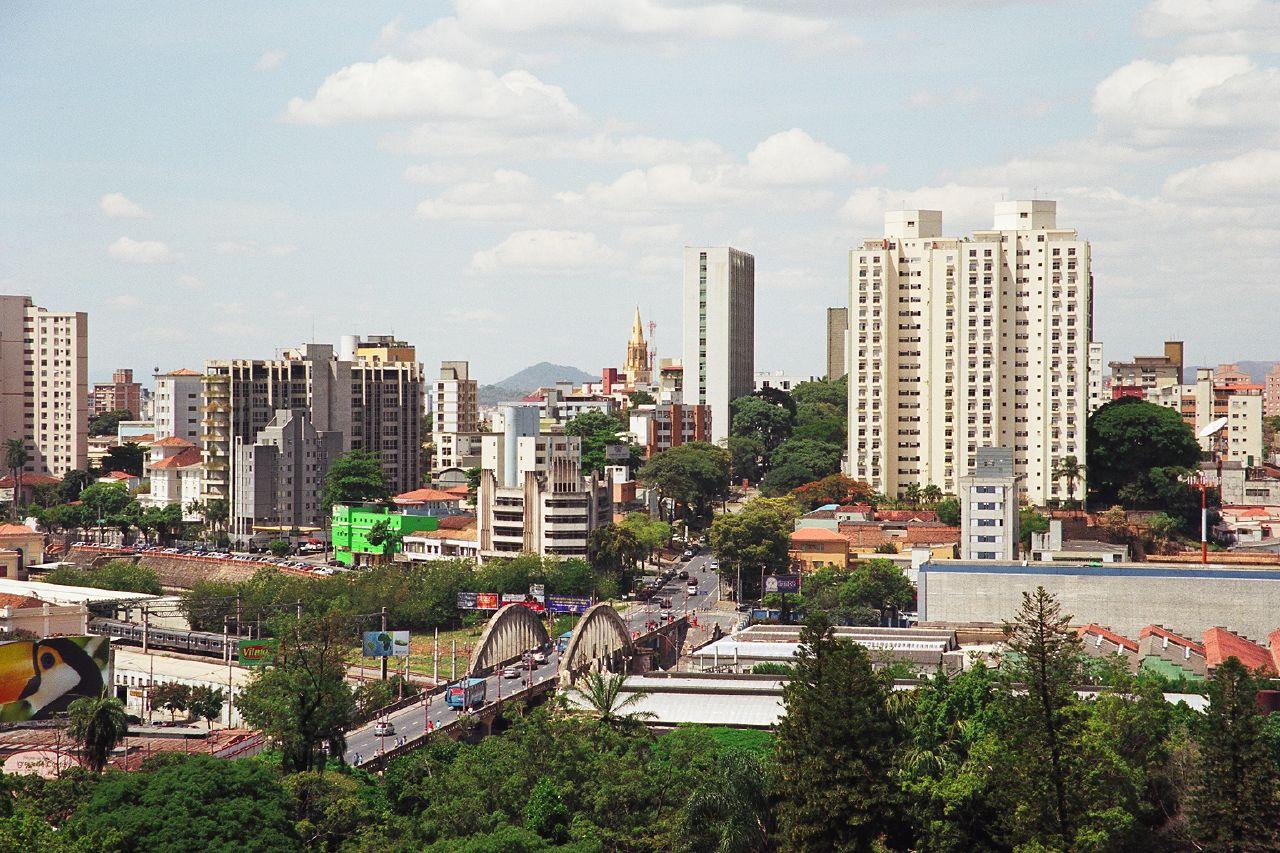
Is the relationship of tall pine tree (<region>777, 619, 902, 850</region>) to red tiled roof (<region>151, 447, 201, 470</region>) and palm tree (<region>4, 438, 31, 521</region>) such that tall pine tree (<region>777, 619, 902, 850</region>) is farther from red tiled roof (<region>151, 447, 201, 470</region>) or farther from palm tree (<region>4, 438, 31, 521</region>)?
palm tree (<region>4, 438, 31, 521</region>)

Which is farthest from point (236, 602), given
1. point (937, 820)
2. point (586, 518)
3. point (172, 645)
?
point (937, 820)

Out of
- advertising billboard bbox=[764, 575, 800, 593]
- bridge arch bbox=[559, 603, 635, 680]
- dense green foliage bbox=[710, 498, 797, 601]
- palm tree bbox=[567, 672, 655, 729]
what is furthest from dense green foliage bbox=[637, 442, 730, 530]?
palm tree bbox=[567, 672, 655, 729]

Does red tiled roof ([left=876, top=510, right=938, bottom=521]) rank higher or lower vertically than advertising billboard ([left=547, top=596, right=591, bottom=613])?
higher

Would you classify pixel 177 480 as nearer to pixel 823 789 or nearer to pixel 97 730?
pixel 97 730

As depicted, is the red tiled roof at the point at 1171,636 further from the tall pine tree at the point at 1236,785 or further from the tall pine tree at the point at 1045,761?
the tall pine tree at the point at 1045,761

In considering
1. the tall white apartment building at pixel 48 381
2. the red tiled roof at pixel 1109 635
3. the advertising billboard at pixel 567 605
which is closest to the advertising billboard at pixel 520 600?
the advertising billboard at pixel 567 605
